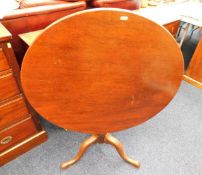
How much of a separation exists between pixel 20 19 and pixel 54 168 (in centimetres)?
105

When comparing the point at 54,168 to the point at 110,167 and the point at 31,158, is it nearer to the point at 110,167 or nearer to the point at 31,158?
the point at 31,158

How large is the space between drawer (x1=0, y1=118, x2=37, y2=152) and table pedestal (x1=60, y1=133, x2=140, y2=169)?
350mm

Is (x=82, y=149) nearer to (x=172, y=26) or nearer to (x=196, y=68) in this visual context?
(x=172, y=26)

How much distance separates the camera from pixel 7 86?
100cm

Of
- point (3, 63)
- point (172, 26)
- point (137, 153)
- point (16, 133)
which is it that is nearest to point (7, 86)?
point (3, 63)

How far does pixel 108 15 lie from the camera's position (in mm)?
517

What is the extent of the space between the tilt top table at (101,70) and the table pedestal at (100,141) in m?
0.41

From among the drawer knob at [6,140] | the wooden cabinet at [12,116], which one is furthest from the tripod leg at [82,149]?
the drawer knob at [6,140]

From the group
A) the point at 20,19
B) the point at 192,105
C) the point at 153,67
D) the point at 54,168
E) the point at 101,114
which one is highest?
the point at 20,19

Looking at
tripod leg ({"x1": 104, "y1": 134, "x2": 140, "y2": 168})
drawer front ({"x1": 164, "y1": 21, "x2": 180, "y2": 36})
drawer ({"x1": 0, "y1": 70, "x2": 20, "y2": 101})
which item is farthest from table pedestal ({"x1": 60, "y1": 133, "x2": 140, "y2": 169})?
drawer front ({"x1": 164, "y1": 21, "x2": 180, "y2": 36})

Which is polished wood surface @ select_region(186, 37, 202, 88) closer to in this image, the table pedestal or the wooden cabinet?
the table pedestal

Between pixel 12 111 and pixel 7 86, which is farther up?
pixel 7 86

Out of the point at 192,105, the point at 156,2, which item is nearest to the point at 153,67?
the point at 192,105

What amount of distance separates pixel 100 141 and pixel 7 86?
27.5 inches
